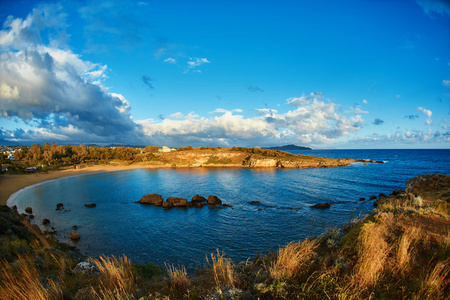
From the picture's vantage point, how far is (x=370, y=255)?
18.2 feet

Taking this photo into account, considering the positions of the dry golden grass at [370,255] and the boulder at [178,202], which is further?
the boulder at [178,202]

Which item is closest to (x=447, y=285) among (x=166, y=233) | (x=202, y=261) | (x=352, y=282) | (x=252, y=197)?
(x=352, y=282)

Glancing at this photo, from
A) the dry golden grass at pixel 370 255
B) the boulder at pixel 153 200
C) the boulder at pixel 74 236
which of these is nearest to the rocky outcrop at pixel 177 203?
the boulder at pixel 153 200

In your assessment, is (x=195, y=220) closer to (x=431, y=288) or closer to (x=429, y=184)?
(x=431, y=288)

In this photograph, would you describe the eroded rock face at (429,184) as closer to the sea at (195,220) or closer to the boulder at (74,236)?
the sea at (195,220)

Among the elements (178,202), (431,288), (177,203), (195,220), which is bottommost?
(195,220)

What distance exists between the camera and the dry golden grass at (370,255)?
4.70 m

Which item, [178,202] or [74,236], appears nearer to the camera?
[74,236]

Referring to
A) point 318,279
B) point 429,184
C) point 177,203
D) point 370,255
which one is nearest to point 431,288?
point 370,255

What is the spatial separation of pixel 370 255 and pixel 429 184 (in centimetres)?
3042

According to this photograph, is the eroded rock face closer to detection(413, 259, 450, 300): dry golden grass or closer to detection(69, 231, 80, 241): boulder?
detection(413, 259, 450, 300): dry golden grass

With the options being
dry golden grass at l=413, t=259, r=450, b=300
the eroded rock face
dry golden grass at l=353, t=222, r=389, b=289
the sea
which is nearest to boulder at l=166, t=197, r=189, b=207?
the sea

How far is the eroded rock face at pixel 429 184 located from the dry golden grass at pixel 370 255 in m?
26.4

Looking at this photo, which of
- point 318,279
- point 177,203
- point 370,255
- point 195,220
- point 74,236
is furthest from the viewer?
point 177,203
